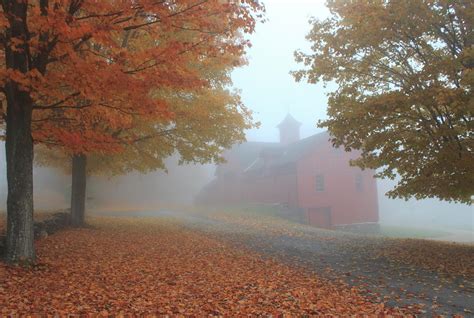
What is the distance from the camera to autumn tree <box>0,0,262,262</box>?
709cm

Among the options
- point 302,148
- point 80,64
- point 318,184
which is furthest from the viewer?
point 302,148

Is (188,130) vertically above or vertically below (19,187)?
above

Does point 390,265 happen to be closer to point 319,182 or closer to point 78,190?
point 78,190

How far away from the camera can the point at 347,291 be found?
7309 millimetres

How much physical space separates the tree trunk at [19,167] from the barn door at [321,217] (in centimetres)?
2866

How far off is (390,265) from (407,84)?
16.0 feet

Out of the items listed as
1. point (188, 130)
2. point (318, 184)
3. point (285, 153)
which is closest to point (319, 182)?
point (318, 184)

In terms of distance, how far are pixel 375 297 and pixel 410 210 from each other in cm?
6561

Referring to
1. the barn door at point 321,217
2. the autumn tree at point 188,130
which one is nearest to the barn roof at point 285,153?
the barn door at point 321,217

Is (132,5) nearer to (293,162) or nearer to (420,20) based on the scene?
(420,20)

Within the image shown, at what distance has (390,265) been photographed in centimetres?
970

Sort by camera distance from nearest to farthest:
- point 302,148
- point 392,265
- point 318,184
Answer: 1. point 392,265
2. point 318,184
3. point 302,148

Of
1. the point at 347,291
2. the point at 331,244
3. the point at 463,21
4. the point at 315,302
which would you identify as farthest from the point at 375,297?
the point at 463,21

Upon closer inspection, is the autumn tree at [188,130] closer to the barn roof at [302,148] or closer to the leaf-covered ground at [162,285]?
the leaf-covered ground at [162,285]
